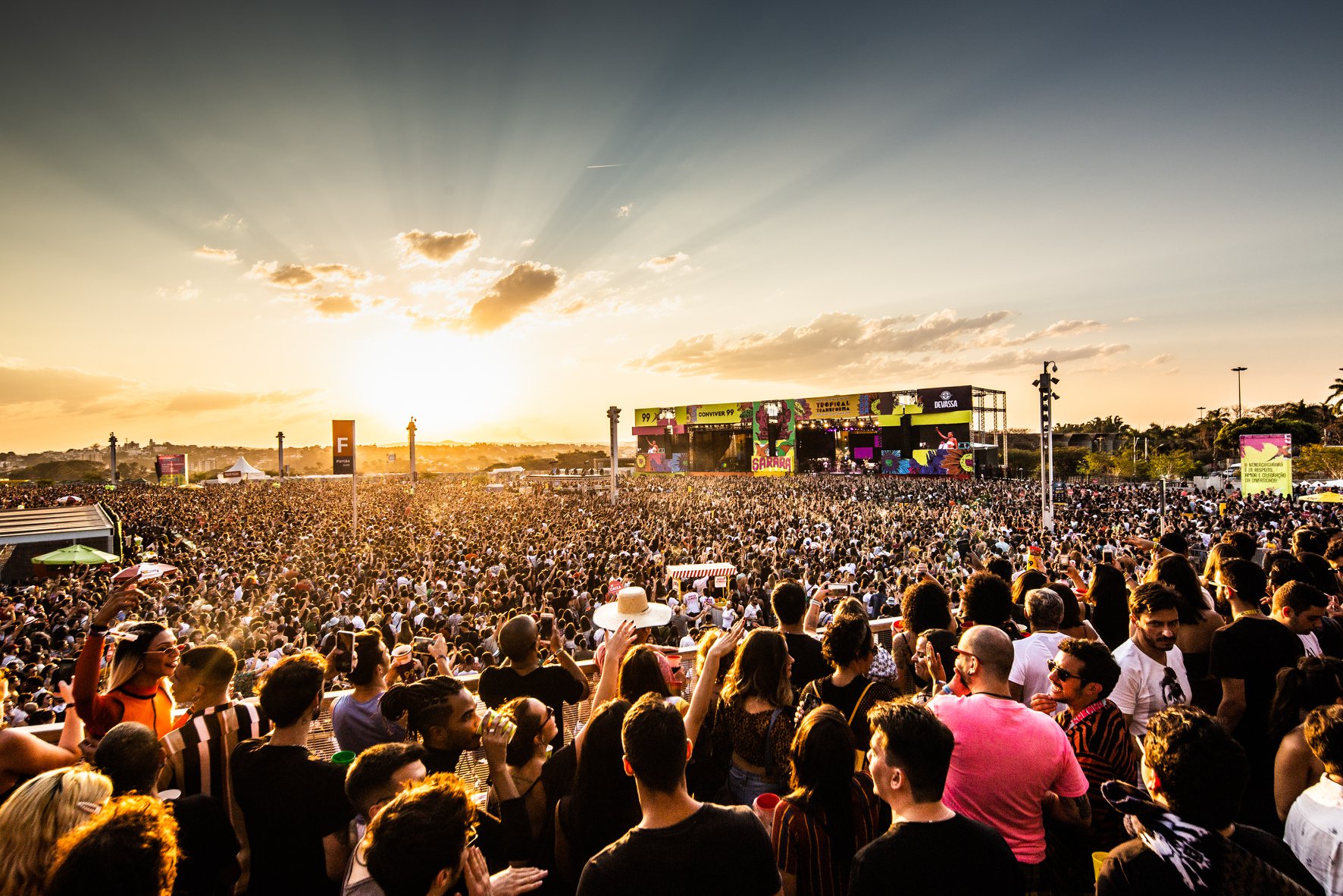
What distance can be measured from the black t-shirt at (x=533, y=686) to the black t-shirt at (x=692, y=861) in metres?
1.64

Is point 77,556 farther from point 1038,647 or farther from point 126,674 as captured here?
point 1038,647

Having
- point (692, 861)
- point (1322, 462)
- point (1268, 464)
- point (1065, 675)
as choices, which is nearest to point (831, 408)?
point (1322, 462)

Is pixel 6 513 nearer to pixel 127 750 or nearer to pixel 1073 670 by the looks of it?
pixel 127 750

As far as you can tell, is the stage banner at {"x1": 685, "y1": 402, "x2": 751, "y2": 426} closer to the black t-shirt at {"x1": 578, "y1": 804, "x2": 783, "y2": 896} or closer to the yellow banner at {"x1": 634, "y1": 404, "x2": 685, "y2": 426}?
the yellow banner at {"x1": 634, "y1": 404, "x2": 685, "y2": 426}

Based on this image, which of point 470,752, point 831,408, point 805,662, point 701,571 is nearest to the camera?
point 805,662

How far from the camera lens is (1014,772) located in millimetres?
Answer: 2301

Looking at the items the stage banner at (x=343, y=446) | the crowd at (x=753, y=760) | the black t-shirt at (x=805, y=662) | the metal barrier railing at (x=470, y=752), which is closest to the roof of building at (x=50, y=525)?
the stage banner at (x=343, y=446)

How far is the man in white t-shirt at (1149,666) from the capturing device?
3.13m

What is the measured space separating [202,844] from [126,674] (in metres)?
1.20

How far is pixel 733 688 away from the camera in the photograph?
2787mm

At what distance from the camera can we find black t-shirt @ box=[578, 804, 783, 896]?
1764 mm

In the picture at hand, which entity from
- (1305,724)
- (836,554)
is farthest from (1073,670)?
(836,554)

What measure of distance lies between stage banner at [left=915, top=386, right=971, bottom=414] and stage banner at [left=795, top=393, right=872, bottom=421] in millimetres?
4492

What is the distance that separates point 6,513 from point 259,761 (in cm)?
3006
